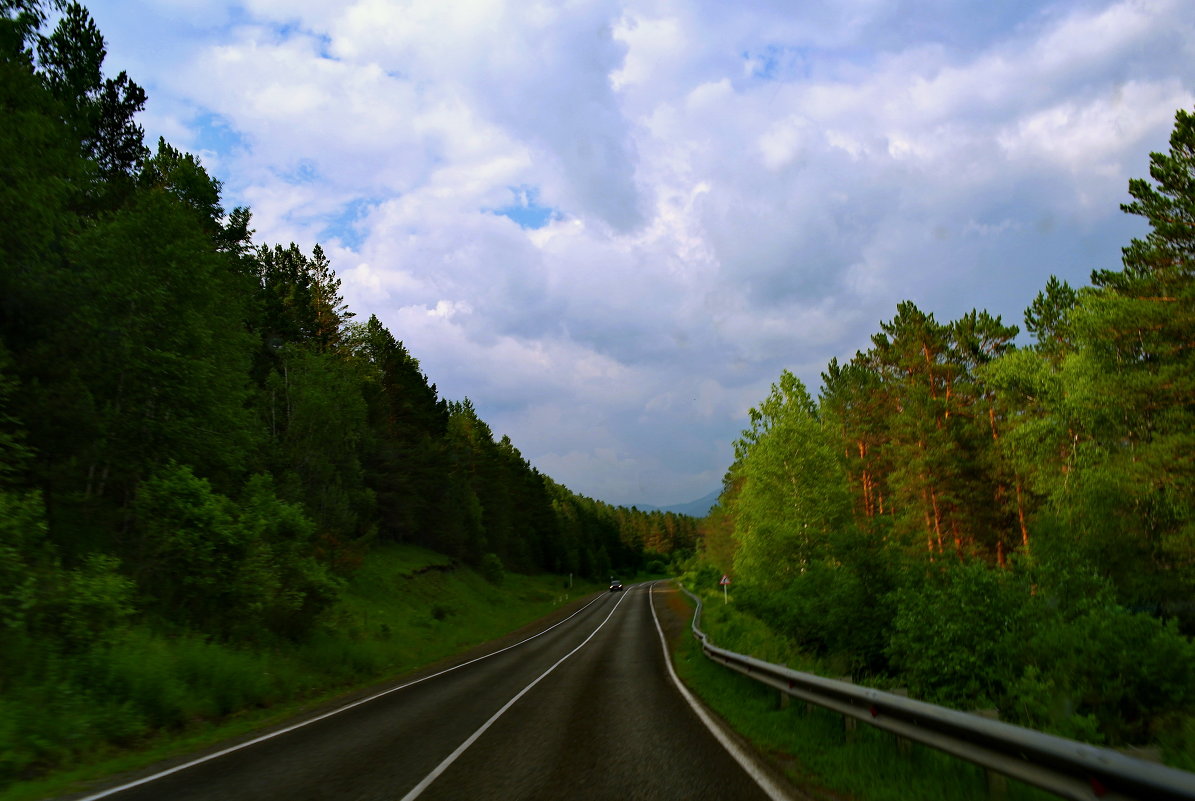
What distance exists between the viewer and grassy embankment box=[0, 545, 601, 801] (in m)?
8.52

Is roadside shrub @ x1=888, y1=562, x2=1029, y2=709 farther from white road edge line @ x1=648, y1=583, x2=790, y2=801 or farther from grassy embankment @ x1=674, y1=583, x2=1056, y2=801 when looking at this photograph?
white road edge line @ x1=648, y1=583, x2=790, y2=801

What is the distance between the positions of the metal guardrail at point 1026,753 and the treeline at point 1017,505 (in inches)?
58.5

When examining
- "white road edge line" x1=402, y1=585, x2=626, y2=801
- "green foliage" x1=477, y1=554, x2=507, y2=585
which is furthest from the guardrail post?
"green foliage" x1=477, y1=554, x2=507, y2=585

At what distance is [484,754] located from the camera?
8.09 m

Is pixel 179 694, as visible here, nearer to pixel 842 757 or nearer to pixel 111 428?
pixel 111 428

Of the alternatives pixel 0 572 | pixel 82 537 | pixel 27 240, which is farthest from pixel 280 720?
pixel 27 240

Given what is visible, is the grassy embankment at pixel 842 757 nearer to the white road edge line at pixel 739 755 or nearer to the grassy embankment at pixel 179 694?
the white road edge line at pixel 739 755

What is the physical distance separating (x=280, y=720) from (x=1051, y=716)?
37.7 feet

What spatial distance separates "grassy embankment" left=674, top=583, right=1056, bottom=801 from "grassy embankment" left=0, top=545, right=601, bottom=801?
769cm

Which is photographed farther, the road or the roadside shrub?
the roadside shrub

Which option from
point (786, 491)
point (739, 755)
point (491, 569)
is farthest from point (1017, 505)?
point (491, 569)

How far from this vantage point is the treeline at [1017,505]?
25.2ft

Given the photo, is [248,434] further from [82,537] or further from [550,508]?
[550,508]

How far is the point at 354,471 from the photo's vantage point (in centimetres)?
3841
